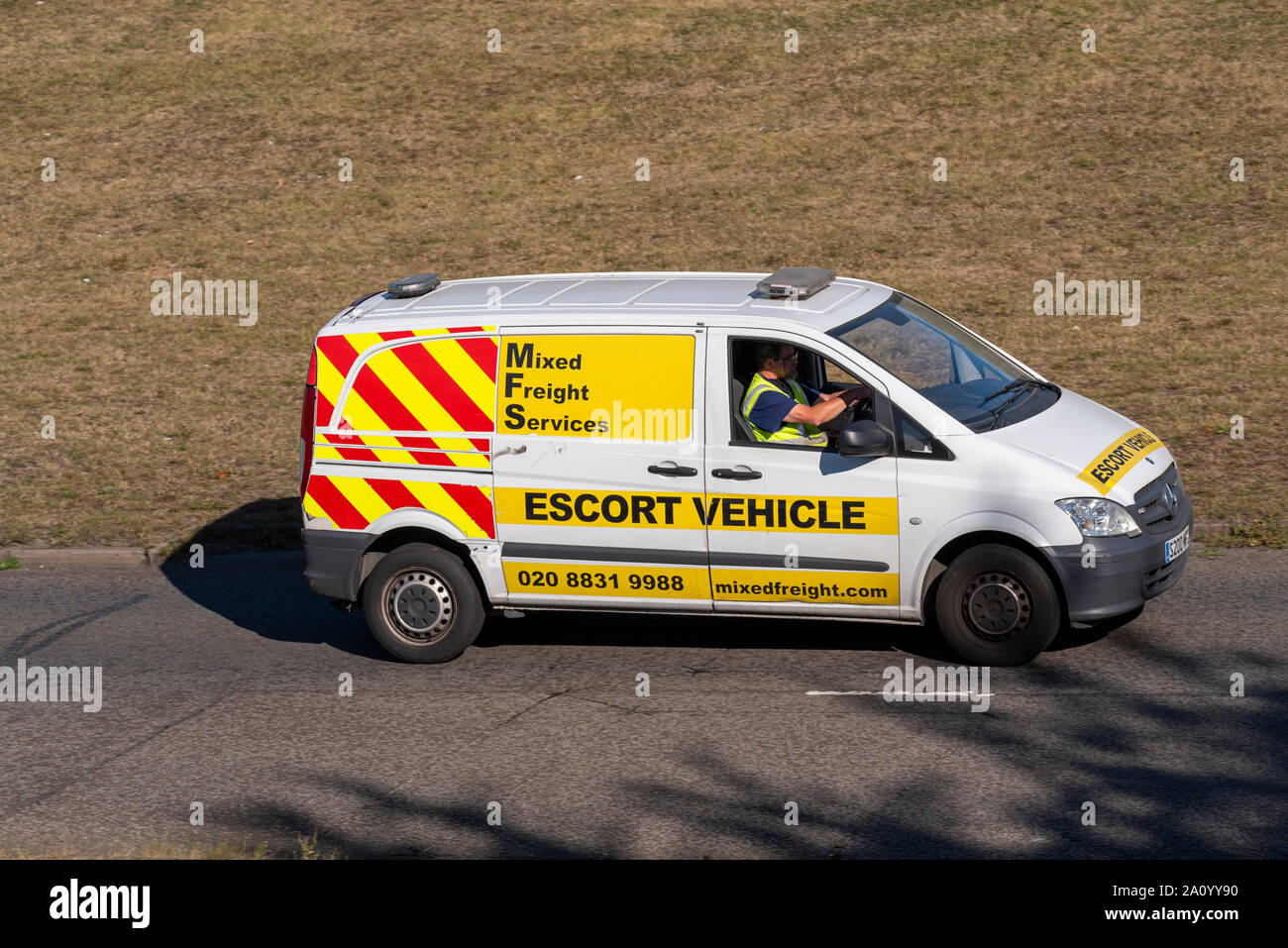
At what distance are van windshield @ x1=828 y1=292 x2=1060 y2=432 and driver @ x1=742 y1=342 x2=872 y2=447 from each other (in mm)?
286

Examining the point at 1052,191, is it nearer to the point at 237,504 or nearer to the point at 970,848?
the point at 237,504

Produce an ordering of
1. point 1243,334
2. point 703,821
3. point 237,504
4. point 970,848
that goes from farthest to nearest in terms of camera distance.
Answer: point 1243,334, point 237,504, point 703,821, point 970,848

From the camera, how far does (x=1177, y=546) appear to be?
7.74 meters

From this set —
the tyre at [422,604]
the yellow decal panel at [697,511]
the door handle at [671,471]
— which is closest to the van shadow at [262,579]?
the tyre at [422,604]

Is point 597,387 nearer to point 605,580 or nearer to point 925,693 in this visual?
point 605,580

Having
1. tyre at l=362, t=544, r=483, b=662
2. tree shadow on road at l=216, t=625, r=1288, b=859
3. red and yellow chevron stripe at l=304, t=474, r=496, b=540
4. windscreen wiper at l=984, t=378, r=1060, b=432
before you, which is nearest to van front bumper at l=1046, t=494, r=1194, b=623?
tree shadow on road at l=216, t=625, r=1288, b=859

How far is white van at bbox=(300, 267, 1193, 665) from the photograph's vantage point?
7512 millimetres

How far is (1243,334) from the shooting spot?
14.3 m

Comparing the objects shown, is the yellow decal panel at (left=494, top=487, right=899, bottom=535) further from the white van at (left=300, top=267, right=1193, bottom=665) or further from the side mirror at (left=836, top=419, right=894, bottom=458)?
the side mirror at (left=836, top=419, right=894, bottom=458)

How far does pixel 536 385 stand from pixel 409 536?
48.7 inches

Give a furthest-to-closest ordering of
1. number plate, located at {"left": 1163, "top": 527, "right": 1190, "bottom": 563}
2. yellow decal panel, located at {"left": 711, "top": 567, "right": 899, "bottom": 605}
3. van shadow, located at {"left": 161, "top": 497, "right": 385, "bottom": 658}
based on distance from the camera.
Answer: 1. van shadow, located at {"left": 161, "top": 497, "right": 385, "bottom": 658}
2. yellow decal panel, located at {"left": 711, "top": 567, "right": 899, "bottom": 605}
3. number plate, located at {"left": 1163, "top": 527, "right": 1190, "bottom": 563}

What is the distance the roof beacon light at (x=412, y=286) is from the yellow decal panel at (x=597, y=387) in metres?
1.04

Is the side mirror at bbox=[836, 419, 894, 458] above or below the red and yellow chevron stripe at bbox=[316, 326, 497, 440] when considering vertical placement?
below

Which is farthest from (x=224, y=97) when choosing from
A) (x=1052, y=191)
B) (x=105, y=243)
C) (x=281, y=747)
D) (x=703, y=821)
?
(x=703, y=821)
